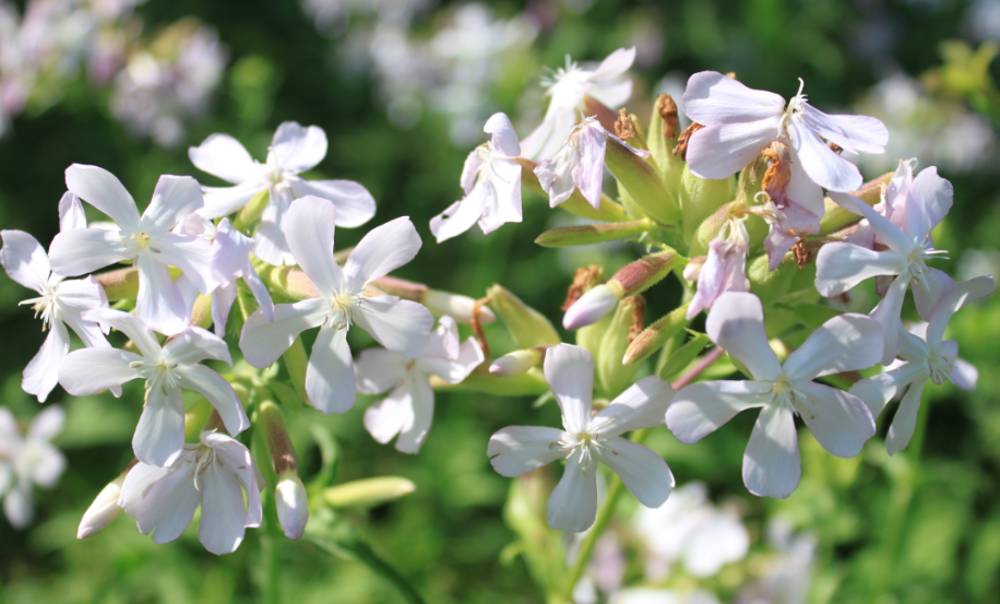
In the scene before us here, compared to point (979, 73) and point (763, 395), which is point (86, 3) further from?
point (763, 395)

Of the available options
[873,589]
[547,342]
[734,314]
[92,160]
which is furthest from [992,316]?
[92,160]

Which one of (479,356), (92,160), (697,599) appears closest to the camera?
(479,356)

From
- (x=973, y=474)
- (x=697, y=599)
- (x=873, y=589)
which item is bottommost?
(x=973, y=474)

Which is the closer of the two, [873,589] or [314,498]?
[314,498]

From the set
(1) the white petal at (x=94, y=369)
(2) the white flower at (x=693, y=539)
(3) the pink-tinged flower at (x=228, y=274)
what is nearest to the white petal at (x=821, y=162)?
(3) the pink-tinged flower at (x=228, y=274)

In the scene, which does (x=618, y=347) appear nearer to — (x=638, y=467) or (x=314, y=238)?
(x=638, y=467)

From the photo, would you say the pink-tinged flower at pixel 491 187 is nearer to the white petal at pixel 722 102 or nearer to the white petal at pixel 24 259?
the white petal at pixel 722 102
